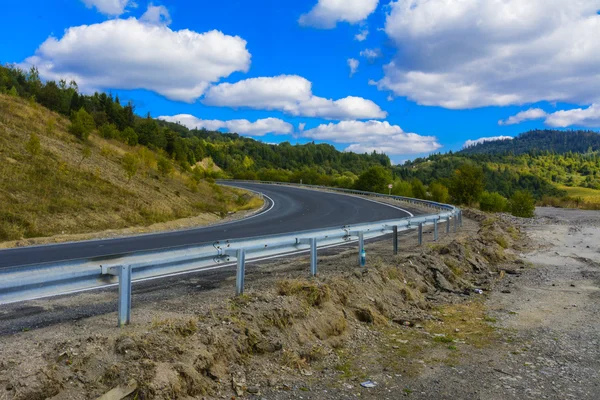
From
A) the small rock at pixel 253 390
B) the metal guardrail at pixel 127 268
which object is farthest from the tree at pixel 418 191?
the small rock at pixel 253 390

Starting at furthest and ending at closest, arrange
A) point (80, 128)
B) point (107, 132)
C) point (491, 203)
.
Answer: point (491, 203) < point (107, 132) < point (80, 128)

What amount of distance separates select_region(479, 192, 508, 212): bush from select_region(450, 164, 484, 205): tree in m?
0.87

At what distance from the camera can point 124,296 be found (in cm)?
510

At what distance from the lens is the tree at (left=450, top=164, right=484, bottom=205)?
4306 centimetres

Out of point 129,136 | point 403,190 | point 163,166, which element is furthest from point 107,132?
point 403,190

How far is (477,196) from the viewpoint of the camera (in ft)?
143

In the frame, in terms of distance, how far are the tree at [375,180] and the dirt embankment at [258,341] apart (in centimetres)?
5042

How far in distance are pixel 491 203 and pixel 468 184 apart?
10.2 ft

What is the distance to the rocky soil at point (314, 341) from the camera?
3.97m

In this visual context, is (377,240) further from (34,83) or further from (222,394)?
(34,83)

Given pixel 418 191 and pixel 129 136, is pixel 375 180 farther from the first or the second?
pixel 129 136

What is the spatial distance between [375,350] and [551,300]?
456cm

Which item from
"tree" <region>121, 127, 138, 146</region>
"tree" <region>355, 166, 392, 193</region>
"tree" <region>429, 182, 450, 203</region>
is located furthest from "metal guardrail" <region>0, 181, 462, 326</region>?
"tree" <region>355, 166, 392, 193</region>

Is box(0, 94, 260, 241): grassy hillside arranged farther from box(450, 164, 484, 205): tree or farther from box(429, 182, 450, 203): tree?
box(450, 164, 484, 205): tree
